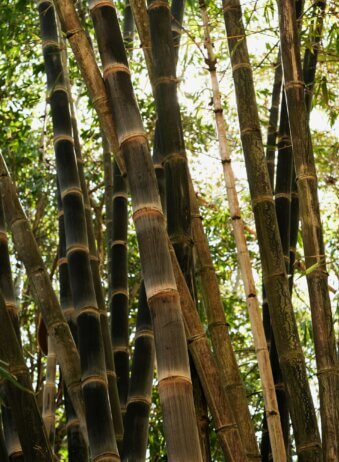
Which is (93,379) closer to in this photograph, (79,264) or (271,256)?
(79,264)

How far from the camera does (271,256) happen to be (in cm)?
280

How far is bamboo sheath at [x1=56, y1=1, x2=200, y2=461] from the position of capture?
2107mm

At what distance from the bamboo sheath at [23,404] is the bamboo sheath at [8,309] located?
0.11 meters

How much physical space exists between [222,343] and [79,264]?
0.56 m

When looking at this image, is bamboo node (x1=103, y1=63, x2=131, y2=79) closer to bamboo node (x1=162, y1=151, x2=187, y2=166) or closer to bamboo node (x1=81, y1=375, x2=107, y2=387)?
bamboo node (x1=162, y1=151, x2=187, y2=166)

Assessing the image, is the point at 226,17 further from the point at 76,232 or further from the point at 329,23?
the point at 329,23

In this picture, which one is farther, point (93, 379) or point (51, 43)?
point (51, 43)

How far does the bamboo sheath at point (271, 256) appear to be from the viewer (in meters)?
2.57

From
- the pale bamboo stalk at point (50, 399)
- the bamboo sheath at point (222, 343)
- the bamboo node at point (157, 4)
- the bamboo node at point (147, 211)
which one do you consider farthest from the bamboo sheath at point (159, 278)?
the pale bamboo stalk at point (50, 399)

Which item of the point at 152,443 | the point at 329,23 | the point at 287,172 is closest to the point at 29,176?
the point at 152,443

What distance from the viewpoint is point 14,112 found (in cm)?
651

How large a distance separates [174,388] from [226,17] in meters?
1.58

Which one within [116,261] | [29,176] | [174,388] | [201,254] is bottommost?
[174,388]

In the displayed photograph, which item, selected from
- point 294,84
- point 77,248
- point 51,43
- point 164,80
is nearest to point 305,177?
point 294,84
